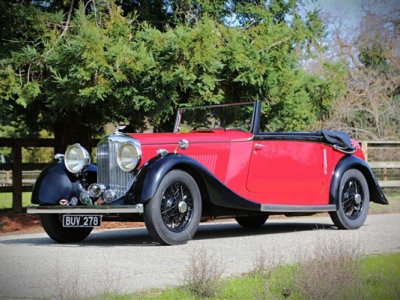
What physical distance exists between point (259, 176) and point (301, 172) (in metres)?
0.78

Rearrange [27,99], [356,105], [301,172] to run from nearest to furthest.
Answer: [301,172] < [27,99] < [356,105]

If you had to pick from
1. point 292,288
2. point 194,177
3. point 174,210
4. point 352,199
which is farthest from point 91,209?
point 352,199

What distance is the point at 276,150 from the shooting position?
1010 centimetres

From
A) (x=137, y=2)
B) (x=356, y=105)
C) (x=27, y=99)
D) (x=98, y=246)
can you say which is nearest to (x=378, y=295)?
(x=98, y=246)

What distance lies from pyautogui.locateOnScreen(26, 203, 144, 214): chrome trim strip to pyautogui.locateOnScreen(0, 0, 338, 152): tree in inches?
120

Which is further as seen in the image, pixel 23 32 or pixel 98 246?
pixel 23 32

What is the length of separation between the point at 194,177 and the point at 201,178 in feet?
0.29

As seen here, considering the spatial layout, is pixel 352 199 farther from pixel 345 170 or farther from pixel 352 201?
pixel 345 170

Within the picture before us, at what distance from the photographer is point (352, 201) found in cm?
1099

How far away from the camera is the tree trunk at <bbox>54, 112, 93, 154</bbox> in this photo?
15.4 metres

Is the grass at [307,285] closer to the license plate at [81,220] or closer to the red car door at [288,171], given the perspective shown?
the license plate at [81,220]

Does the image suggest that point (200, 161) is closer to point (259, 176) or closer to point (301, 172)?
point (259, 176)

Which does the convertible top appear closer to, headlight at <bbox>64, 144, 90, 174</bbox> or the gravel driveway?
the gravel driveway

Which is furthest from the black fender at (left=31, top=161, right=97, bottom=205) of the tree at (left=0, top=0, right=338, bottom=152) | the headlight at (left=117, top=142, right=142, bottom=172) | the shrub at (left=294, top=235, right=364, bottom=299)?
the shrub at (left=294, top=235, right=364, bottom=299)
